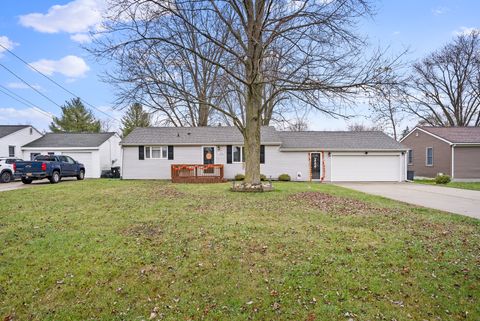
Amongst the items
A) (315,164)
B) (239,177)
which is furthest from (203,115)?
(315,164)

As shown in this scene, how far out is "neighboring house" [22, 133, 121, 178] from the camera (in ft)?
76.1

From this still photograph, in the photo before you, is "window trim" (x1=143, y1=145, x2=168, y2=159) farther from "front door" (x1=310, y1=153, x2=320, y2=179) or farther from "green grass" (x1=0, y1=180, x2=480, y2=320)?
"green grass" (x1=0, y1=180, x2=480, y2=320)

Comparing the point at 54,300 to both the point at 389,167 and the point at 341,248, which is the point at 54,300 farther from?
the point at 389,167

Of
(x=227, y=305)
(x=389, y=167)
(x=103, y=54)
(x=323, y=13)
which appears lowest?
(x=227, y=305)

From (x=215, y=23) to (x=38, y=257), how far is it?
34.8 feet

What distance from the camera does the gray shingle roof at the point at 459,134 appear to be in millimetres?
21516

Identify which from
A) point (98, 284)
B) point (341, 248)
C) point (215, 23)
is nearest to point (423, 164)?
point (215, 23)

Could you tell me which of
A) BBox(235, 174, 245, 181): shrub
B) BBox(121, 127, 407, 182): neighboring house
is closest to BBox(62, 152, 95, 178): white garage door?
BBox(121, 127, 407, 182): neighboring house

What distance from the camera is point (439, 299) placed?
362cm

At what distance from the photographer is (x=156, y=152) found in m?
20.5

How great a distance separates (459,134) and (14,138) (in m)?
35.7

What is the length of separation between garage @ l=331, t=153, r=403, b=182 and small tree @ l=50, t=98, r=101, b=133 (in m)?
31.6

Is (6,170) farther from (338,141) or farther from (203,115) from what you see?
(338,141)

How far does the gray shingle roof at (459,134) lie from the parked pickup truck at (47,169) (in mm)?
27319
